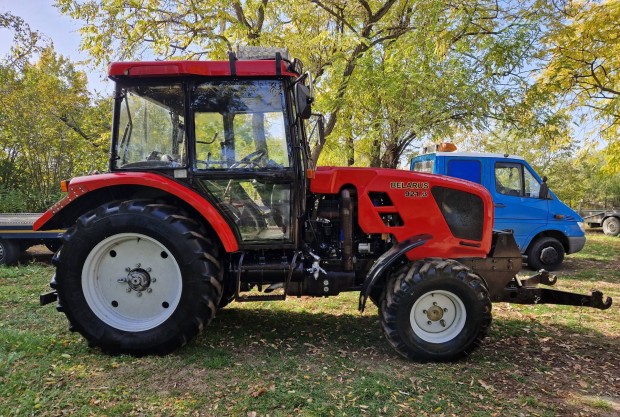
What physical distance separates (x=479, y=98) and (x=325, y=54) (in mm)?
3650

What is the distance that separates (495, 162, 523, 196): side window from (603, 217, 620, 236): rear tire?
11074mm

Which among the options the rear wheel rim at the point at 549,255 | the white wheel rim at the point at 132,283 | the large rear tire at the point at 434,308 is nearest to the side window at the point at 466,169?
the rear wheel rim at the point at 549,255

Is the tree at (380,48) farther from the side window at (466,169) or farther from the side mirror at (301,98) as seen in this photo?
the side mirror at (301,98)

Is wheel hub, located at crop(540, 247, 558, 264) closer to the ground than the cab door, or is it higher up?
closer to the ground

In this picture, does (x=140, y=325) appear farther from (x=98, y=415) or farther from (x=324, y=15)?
(x=324, y=15)

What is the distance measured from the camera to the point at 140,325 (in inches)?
142

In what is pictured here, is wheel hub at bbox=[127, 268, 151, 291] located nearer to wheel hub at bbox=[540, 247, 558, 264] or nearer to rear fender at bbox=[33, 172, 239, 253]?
rear fender at bbox=[33, 172, 239, 253]

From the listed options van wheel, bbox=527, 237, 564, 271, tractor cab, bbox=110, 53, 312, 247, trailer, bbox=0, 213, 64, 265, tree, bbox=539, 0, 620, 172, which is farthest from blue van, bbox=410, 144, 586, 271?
trailer, bbox=0, 213, 64, 265

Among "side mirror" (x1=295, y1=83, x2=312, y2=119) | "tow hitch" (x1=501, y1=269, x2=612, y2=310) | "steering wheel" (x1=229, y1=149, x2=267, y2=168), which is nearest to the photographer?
"side mirror" (x1=295, y1=83, x2=312, y2=119)

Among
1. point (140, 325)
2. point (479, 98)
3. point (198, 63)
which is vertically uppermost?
point (479, 98)

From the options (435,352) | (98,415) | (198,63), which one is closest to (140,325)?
(98,415)

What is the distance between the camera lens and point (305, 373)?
3307 mm

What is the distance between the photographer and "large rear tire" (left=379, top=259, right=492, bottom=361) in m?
3.51

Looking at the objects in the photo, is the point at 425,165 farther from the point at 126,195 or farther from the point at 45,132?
the point at 45,132
